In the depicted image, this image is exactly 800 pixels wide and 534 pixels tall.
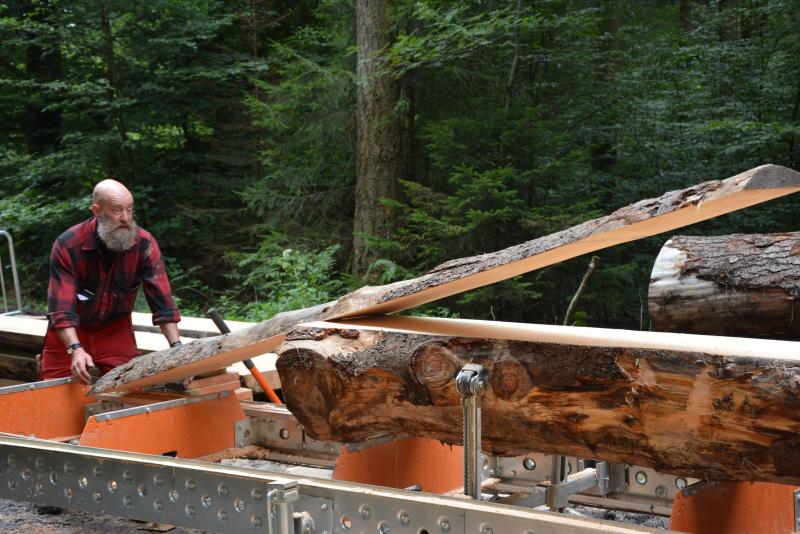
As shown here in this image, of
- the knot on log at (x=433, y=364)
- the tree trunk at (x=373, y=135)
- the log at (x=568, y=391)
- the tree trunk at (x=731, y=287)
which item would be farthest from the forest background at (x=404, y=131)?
the knot on log at (x=433, y=364)

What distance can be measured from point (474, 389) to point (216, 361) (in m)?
1.49

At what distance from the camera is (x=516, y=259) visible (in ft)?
7.21

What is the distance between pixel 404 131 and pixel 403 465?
8253 millimetres

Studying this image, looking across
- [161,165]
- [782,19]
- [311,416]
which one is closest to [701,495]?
[311,416]

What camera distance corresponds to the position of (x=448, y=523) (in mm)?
1945

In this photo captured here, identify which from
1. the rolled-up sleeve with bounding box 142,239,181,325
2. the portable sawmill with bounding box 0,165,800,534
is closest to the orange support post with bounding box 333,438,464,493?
the portable sawmill with bounding box 0,165,800,534

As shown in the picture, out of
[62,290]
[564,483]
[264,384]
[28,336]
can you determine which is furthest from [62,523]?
[28,336]

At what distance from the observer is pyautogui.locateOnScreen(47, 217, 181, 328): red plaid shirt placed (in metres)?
4.17

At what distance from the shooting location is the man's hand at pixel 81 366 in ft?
12.6

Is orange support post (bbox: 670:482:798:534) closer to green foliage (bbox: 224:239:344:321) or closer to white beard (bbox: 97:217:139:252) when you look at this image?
white beard (bbox: 97:217:139:252)

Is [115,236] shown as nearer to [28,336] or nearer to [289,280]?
[28,336]

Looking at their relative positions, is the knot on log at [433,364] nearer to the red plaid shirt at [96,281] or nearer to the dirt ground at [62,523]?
the dirt ground at [62,523]

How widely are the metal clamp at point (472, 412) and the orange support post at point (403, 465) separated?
0.69 m

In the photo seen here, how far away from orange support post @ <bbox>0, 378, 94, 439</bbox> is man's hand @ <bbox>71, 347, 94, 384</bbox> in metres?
0.05
